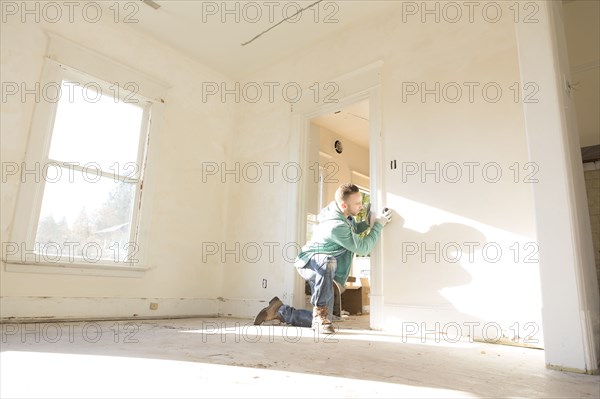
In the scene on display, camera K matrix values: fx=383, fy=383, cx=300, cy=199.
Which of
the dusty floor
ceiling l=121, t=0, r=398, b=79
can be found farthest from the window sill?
ceiling l=121, t=0, r=398, b=79

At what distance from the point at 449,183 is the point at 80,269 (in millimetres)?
2942

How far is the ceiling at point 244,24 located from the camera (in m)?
3.42

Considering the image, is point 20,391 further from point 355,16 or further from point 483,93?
point 355,16

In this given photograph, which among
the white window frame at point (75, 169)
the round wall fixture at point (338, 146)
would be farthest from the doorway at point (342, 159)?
the white window frame at point (75, 169)

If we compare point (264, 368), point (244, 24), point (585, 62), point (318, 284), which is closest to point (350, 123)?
point (244, 24)

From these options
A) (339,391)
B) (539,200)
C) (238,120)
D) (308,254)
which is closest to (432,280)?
(308,254)

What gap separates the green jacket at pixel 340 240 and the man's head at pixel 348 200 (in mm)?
43

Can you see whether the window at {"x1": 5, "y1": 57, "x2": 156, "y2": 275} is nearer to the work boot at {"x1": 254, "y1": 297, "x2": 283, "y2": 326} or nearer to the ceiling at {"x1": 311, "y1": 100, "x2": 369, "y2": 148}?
the work boot at {"x1": 254, "y1": 297, "x2": 283, "y2": 326}

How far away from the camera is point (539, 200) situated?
5.55 feet

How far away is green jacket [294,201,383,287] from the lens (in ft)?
9.14

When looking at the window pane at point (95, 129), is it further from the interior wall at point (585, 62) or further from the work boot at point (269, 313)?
the interior wall at point (585, 62)

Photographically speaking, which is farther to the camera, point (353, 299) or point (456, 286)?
point (353, 299)

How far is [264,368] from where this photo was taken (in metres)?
1.42

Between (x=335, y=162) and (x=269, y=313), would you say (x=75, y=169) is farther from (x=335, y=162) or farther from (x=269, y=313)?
(x=335, y=162)
